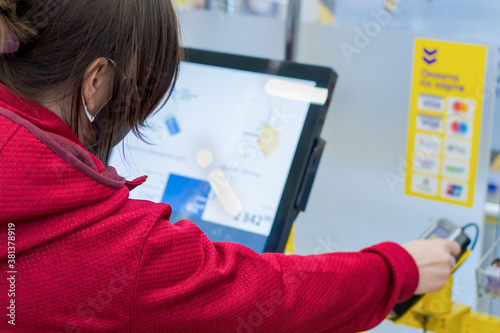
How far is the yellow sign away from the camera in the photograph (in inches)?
42.0

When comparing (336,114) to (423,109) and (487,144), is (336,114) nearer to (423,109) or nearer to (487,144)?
(423,109)

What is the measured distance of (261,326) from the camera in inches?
24.7

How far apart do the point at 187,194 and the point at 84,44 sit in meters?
0.49

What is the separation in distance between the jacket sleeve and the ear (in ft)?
0.49

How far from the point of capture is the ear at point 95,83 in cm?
55

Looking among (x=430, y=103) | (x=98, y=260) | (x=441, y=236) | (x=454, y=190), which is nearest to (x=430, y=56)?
(x=430, y=103)

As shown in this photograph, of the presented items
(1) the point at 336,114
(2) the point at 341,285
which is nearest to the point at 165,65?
(2) the point at 341,285

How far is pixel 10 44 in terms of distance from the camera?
1.68 ft

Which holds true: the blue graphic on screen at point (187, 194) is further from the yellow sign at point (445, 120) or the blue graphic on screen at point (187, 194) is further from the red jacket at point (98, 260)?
the yellow sign at point (445, 120)

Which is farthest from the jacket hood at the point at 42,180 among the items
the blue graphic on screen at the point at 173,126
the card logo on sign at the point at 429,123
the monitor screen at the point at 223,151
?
the card logo on sign at the point at 429,123

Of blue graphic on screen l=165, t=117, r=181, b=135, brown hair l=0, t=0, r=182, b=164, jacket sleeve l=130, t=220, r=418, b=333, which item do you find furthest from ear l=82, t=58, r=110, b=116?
blue graphic on screen l=165, t=117, r=181, b=135

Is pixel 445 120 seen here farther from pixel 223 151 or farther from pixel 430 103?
pixel 223 151

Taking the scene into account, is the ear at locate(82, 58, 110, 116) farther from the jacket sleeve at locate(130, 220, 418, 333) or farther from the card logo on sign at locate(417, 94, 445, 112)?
the card logo on sign at locate(417, 94, 445, 112)

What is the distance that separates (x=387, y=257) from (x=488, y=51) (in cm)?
53
